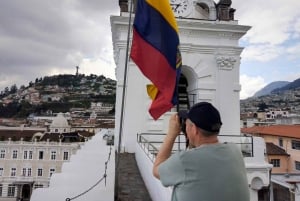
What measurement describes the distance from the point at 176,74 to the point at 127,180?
2.96 meters

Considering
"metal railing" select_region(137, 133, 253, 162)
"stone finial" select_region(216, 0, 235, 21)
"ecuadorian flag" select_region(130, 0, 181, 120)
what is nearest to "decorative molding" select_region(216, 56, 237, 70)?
"stone finial" select_region(216, 0, 235, 21)

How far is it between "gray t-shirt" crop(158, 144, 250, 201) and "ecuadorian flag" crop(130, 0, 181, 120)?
2.16 m

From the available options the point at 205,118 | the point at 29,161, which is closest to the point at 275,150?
the point at 205,118

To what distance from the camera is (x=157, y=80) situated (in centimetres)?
398

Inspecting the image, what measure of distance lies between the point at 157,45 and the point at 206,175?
2.55 metres

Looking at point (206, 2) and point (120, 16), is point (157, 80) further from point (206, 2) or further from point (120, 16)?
point (206, 2)

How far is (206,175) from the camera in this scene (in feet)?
5.70

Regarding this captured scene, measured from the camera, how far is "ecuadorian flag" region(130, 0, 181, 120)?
13.0ft

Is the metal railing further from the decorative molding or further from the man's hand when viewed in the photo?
the man's hand

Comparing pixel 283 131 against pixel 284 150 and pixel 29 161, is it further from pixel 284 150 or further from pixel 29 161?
pixel 29 161

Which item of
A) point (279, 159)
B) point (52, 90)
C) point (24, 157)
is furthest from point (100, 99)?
point (279, 159)

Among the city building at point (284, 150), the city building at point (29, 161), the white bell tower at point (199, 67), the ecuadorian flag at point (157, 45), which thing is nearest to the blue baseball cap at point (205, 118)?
the ecuadorian flag at point (157, 45)

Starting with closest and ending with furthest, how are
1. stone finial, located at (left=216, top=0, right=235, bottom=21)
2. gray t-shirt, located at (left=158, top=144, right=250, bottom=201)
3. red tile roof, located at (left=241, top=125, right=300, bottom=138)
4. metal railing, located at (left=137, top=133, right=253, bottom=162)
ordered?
gray t-shirt, located at (left=158, top=144, right=250, bottom=201) < metal railing, located at (left=137, top=133, right=253, bottom=162) < stone finial, located at (left=216, top=0, right=235, bottom=21) < red tile roof, located at (left=241, top=125, right=300, bottom=138)

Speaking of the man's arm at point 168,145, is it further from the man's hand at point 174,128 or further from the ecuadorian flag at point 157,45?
the ecuadorian flag at point 157,45
